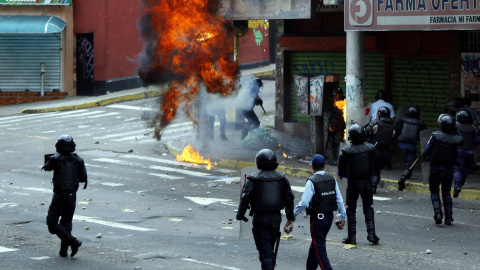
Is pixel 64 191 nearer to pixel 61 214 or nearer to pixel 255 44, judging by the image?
pixel 61 214

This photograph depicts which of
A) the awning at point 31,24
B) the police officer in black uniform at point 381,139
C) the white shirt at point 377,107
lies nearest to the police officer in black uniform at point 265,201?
the police officer in black uniform at point 381,139

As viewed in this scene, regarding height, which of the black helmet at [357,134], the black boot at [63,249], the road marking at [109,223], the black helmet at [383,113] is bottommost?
the black boot at [63,249]

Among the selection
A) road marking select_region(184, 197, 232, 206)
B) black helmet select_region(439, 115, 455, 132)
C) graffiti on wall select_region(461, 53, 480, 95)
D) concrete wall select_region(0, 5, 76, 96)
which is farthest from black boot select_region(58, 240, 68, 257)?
concrete wall select_region(0, 5, 76, 96)

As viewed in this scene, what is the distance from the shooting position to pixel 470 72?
19.1 metres

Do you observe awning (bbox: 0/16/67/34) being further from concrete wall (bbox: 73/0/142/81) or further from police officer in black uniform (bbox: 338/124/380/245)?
police officer in black uniform (bbox: 338/124/380/245)

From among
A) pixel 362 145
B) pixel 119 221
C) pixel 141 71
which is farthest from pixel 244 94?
pixel 362 145

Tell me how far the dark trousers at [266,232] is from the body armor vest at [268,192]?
0.10 meters

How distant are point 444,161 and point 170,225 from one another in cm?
420

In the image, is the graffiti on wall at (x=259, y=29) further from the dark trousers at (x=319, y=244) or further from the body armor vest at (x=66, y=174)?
the dark trousers at (x=319, y=244)

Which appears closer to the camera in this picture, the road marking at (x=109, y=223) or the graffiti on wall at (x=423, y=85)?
the road marking at (x=109, y=223)

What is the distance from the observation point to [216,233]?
1257 cm

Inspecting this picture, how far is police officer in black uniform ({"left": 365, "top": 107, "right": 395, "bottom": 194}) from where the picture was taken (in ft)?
52.3

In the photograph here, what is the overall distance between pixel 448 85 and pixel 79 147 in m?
9.31

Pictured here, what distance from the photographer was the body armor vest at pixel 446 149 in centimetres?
1304
